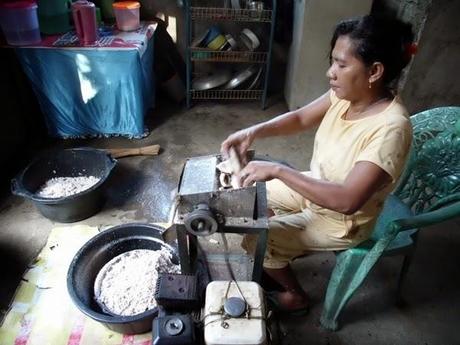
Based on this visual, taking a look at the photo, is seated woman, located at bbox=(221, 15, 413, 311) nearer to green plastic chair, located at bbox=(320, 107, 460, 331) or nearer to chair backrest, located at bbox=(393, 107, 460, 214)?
Result: green plastic chair, located at bbox=(320, 107, 460, 331)

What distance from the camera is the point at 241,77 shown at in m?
3.38

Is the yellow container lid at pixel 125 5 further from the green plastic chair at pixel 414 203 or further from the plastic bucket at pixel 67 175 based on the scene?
the green plastic chair at pixel 414 203

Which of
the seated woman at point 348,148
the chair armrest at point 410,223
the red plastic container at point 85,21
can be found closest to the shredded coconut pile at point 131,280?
the seated woman at point 348,148

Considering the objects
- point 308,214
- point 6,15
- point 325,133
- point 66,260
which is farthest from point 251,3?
point 66,260

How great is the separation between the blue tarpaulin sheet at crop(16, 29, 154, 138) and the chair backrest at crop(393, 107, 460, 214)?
1933 mm

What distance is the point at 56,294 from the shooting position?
171 cm

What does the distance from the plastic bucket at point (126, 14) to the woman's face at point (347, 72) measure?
215 centimetres

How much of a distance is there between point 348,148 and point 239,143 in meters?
0.42

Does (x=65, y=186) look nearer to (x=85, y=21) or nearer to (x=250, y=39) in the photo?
(x=85, y=21)

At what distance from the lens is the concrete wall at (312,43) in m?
2.86

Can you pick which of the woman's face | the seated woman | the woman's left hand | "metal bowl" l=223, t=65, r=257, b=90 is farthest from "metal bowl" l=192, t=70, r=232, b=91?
the woman's left hand

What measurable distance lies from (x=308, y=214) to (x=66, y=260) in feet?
4.32

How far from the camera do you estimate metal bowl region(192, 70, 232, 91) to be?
3.36 metres

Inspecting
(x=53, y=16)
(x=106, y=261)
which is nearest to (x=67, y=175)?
(x=106, y=261)
